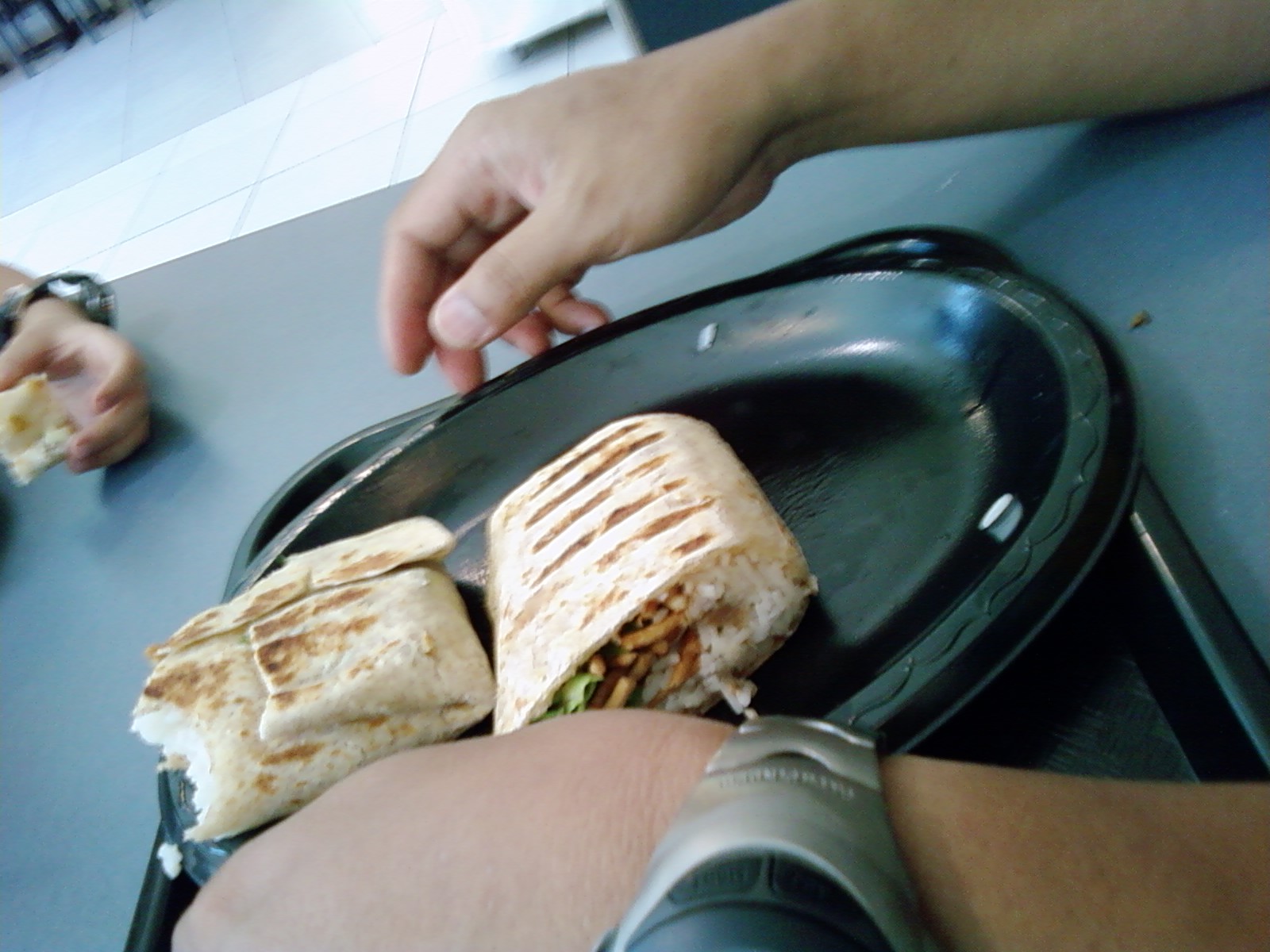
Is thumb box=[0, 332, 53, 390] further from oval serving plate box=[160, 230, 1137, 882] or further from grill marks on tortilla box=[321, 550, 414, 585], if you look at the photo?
grill marks on tortilla box=[321, 550, 414, 585]

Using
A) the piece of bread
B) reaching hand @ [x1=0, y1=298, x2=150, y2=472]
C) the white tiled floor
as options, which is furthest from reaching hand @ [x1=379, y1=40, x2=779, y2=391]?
the white tiled floor

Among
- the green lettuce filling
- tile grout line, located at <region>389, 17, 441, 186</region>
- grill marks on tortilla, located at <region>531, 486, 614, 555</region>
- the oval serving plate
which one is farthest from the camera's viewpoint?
tile grout line, located at <region>389, 17, 441, 186</region>

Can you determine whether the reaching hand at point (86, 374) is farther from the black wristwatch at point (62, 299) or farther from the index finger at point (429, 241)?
the index finger at point (429, 241)

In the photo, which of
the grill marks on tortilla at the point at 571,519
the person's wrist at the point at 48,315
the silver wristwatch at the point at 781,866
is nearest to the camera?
the silver wristwatch at the point at 781,866

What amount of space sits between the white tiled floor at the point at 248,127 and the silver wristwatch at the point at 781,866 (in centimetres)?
210

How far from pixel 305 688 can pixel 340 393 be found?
2.06 feet

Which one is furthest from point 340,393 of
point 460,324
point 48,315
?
point 48,315

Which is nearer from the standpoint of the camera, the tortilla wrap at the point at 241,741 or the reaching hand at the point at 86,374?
the tortilla wrap at the point at 241,741

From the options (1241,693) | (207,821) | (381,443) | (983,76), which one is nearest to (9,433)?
(381,443)

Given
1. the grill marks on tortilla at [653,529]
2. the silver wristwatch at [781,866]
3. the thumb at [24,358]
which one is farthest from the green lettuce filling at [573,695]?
the thumb at [24,358]

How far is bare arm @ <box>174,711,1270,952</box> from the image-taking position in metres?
0.33

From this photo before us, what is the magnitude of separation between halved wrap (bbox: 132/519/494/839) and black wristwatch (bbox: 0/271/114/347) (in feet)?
3.66

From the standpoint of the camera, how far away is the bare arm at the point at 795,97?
805mm

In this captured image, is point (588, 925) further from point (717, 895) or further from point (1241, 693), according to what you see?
point (1241, 693)
